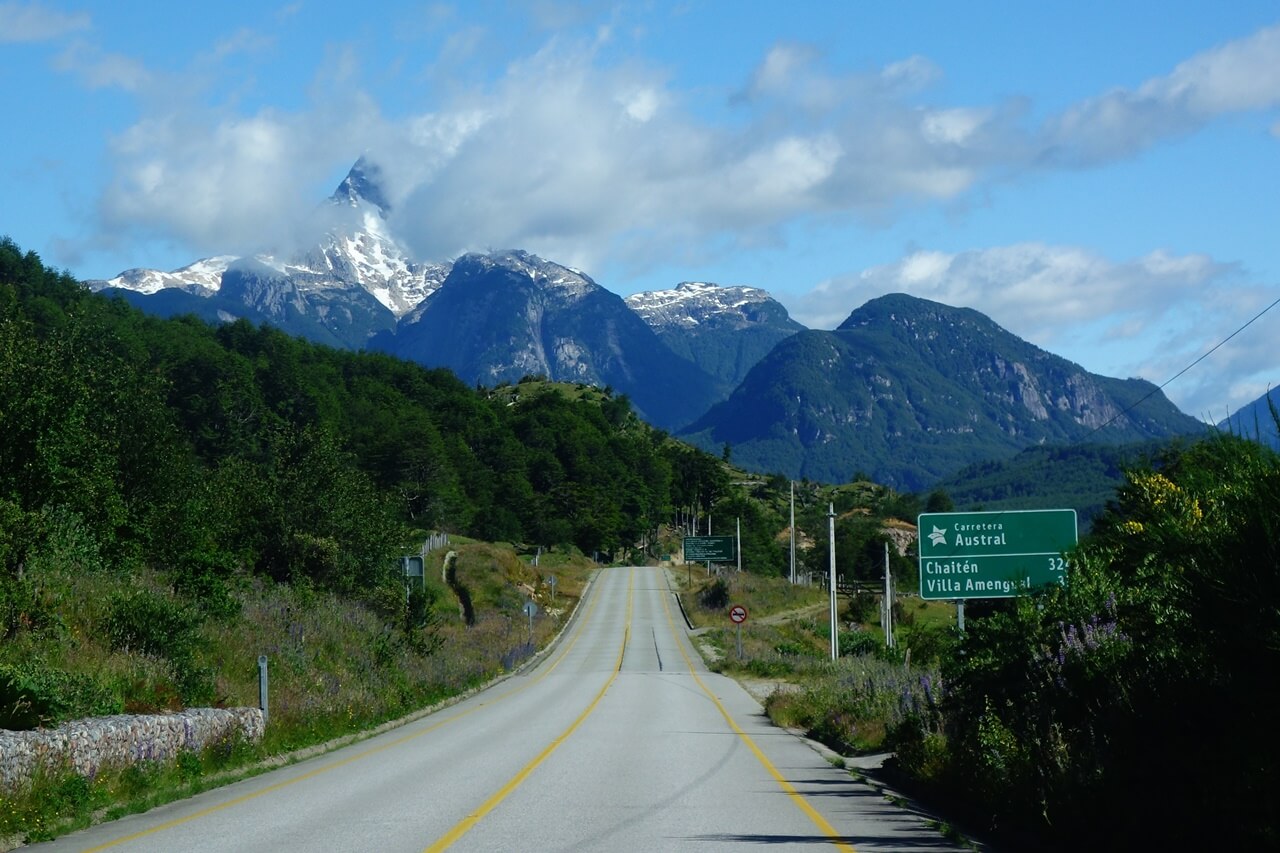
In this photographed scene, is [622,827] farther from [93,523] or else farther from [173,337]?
[173,337]

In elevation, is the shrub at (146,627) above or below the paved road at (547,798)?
above

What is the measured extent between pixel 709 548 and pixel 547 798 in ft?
300

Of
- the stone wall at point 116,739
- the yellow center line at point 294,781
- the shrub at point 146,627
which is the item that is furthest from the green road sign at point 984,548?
the shrub at point 146,627

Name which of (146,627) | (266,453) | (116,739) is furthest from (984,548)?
(266,453)

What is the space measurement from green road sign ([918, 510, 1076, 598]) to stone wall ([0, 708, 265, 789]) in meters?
13.0

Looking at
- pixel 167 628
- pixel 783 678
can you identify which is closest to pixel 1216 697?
pixel 167 628

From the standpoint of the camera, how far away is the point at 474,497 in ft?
519

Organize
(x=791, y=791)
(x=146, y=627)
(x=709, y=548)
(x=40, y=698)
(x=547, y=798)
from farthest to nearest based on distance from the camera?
(x=709, y=548), (x=146, y=627), (x=791, y=791), (x=547, y=798), (x=40, y=698)

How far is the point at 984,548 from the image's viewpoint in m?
25.2

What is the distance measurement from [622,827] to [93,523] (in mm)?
28437

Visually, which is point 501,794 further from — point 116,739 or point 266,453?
point 266,453

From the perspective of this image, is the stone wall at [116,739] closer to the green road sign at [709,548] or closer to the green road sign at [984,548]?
the green road sign at [984,548]

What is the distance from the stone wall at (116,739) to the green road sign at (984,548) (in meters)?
13.0

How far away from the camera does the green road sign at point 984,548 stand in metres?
25.0
